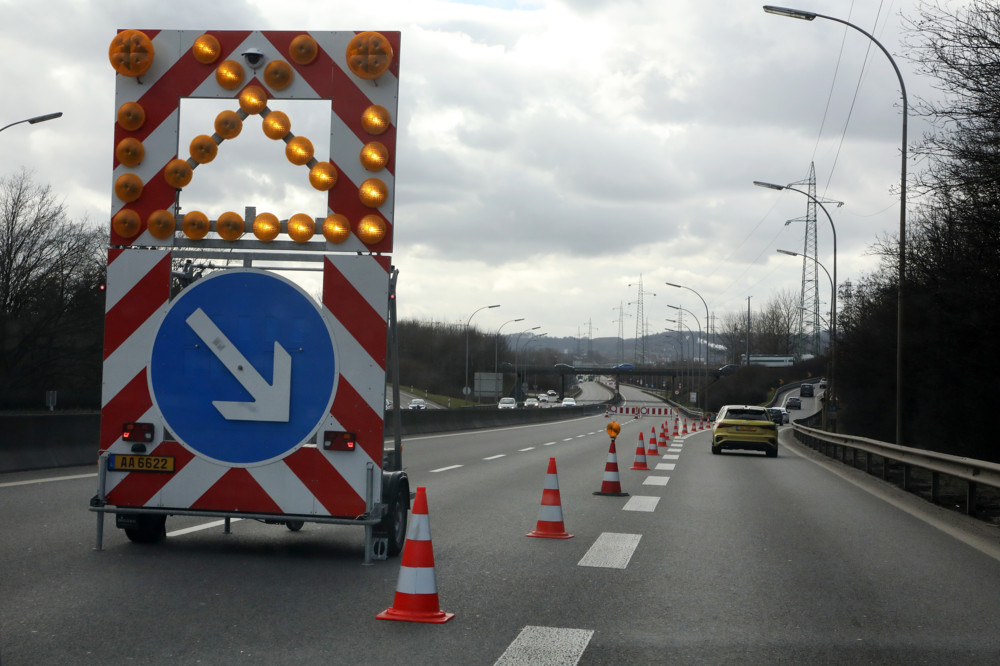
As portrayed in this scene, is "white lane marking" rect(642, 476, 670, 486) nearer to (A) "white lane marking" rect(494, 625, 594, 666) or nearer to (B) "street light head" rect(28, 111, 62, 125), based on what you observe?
(A) "white lane marking" rect(494, 625, 594, 666)

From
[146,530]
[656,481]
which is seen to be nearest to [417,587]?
[146,530]

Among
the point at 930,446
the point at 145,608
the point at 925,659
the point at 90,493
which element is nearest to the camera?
the point at 925,659

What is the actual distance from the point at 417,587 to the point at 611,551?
334 centimetres

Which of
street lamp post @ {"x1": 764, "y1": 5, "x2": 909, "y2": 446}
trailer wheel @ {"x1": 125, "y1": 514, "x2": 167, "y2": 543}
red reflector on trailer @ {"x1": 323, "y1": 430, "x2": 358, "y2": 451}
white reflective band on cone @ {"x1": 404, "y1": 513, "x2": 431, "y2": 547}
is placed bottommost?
trailer wheel @ {"x1": 125, "y1": 514, "x2": 167, "y2": 543}

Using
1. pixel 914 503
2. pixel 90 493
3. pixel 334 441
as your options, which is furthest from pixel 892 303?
pixel 334 441

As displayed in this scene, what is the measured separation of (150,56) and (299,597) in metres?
4.01

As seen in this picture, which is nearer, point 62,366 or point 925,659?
point 925,659

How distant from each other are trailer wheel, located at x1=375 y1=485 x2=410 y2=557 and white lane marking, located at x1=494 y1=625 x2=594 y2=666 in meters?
2.20

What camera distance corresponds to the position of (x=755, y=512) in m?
13.0

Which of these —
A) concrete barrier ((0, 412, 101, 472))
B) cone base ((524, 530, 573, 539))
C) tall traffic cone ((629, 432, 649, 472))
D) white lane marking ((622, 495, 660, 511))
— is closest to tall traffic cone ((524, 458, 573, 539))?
cone base ((524, 530, 573, 539))

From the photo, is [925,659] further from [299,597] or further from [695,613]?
[299,597]

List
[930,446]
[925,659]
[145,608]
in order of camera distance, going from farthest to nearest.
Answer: [930,446], [145,608], [925,659]

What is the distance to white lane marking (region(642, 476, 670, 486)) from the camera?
17.0m

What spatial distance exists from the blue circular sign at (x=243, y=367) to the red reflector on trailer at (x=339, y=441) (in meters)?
0.14
